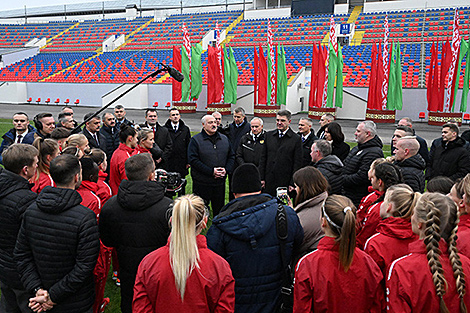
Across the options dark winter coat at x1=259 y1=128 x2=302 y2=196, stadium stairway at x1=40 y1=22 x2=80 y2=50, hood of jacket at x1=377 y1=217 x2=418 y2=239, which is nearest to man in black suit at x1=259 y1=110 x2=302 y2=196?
dark winter coat at x1=259 y1=128 x2=302 y2=196

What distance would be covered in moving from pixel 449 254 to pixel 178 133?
5342 millimetres

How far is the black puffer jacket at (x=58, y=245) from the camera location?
2467mm

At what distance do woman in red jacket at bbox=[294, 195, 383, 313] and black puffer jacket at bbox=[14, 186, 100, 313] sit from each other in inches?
56.0

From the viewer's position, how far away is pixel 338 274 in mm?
2131

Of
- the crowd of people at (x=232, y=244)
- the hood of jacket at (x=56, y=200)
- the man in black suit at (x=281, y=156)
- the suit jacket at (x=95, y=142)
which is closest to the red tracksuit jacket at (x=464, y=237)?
the crowd of people at (x=232, y=244)

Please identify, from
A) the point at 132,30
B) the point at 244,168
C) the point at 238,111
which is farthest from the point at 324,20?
the point at 244,168

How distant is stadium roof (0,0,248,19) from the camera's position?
44.1 metres

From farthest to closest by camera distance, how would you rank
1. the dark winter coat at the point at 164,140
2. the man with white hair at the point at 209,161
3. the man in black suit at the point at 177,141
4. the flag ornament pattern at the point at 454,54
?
the flag ornament pattern at the point at 454,54
the man in black suit at the point at 177,141
the dark winter coat at the point at 164,140
the man with white hair at the point at 209,161

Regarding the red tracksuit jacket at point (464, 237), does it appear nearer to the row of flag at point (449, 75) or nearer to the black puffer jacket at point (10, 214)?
the black puffer jacket at point (10, 214)

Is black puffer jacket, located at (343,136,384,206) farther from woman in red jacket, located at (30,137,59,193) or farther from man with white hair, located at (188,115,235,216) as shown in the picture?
woman in red jacket, located at (30,137,59,193)

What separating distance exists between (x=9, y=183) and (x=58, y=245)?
0.77m

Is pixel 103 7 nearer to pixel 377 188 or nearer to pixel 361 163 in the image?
pixel 361 163

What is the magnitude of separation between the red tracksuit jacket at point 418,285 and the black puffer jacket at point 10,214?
2.57m

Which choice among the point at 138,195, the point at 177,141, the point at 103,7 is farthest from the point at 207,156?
the point at 103,7
